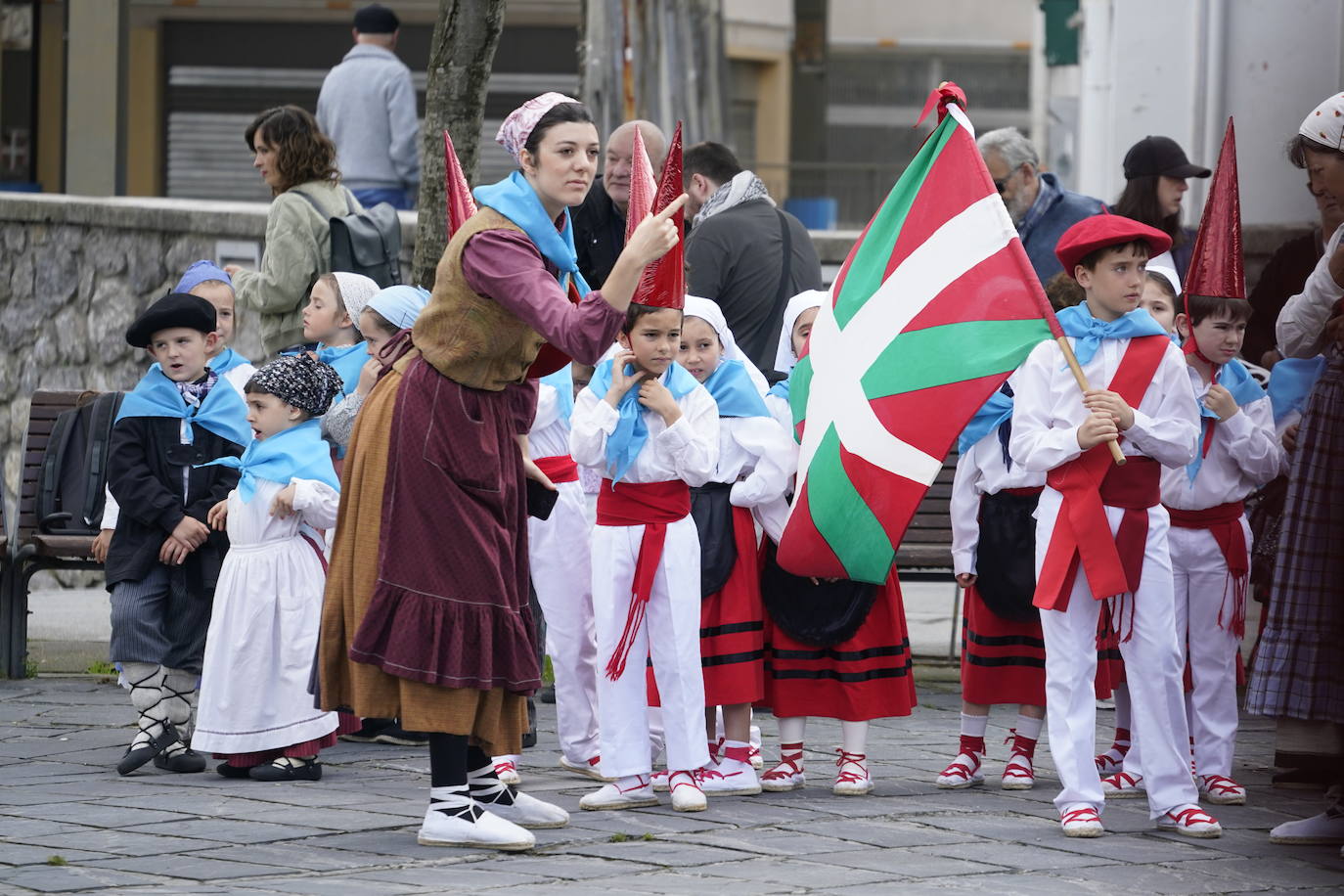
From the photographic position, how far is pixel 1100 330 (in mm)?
A: 6082

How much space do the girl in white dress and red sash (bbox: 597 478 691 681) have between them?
0.98 metres

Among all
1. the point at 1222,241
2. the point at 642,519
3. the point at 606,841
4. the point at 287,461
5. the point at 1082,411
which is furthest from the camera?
the point at 287,461

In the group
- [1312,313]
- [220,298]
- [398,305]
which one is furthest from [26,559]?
[1312,313]

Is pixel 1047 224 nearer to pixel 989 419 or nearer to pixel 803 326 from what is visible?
pixel 803 326

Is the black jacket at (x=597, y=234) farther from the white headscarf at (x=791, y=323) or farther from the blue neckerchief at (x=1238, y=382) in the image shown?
the blue neckerchief at (x=1238, y=382)

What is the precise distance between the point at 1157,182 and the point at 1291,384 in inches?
47.9

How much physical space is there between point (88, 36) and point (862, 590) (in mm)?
10549

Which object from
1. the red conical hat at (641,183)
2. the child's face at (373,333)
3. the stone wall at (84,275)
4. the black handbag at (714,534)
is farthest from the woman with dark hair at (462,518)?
the stone wall at (84,275)

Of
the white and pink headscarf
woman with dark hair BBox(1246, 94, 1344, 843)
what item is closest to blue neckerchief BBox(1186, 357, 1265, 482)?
woman with dark hair BBox(1246, 94, 1344, 843)

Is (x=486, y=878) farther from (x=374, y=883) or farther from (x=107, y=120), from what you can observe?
(x=107, y=120)

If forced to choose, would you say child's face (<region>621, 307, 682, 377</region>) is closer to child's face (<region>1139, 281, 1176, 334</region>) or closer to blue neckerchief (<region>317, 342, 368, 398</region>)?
blue neckerchief (<region>317, 342, 368, 398</region>)

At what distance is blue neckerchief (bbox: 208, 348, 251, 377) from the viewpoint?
7.45m

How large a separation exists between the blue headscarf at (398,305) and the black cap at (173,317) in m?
0.55

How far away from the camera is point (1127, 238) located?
605 centimetres
